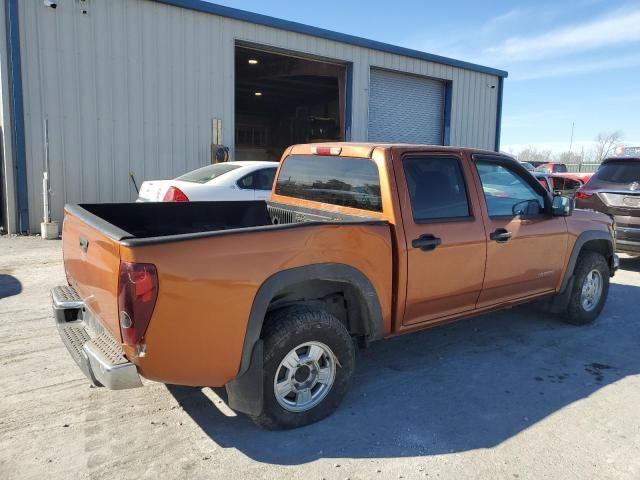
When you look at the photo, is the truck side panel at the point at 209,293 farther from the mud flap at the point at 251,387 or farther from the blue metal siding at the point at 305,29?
the blue metal siding at the point at 305,29

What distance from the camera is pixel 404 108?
16.2 m

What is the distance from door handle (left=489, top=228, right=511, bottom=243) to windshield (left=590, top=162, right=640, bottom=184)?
521cm

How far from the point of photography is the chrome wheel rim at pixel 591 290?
5.36 metres

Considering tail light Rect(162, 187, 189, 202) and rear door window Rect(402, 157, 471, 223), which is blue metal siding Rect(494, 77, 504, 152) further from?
rear door window Rect(402, 157, 471, 223)

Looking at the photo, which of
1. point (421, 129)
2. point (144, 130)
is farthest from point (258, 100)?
point (144, 130)

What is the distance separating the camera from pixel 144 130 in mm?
11469

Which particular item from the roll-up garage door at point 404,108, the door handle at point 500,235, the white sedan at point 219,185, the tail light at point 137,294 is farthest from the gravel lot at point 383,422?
the roll-up garage door at point 404,108

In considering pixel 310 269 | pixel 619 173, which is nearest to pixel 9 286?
pixel 310 269

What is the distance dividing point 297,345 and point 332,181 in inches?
61.6

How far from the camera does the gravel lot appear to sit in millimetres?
2889

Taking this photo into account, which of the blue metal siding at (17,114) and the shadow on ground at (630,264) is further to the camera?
the blue metal siding at (17,114)

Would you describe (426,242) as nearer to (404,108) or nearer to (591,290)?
(591,290)

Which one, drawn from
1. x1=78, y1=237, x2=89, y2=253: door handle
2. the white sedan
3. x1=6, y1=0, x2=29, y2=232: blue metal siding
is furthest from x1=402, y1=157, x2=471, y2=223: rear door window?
x1=6, y1=0, x2=29, y2=232: blue metal siding

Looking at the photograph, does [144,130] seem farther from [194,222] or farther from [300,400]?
[300,400]
